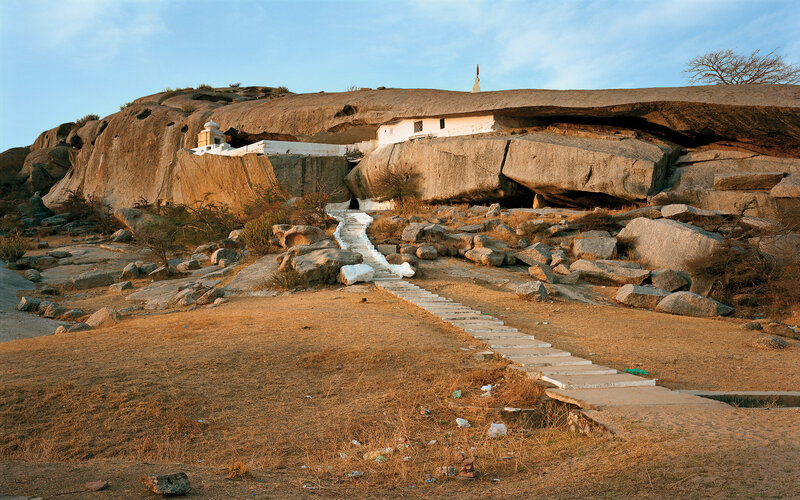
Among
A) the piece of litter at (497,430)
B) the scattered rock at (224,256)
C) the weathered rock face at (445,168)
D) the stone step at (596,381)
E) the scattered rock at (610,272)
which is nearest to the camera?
the piece of litter at (497,430)

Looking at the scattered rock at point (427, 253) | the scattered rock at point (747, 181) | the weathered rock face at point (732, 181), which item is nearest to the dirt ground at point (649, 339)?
the scattered rock at point (427, 253)

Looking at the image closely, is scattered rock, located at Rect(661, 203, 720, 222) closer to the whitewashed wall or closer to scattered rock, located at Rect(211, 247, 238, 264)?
the whitewashed wall

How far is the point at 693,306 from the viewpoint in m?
9.82

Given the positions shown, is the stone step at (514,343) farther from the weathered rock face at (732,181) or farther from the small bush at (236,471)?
the weathered rock face at (732,181)

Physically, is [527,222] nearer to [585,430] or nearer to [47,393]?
[585,430]

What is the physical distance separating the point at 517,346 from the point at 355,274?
534 cm

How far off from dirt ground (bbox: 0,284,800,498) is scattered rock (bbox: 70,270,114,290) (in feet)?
23.5

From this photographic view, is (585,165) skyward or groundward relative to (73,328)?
skyward

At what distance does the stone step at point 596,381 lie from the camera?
4.75 meters

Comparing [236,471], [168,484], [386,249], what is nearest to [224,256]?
[386,249]

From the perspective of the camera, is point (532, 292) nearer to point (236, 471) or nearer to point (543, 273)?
point (543, 273)

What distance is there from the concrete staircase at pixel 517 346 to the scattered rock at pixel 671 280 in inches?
210

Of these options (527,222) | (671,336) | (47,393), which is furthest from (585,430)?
(527,222)

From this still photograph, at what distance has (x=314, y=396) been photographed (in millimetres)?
4723
